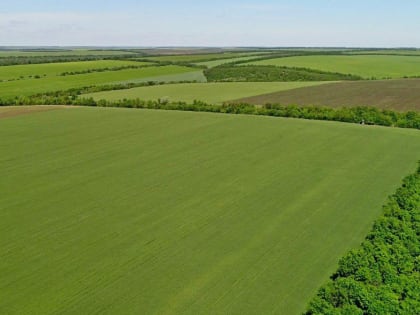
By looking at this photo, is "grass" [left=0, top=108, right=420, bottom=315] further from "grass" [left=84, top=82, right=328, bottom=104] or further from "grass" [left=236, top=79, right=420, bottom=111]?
"grass" [left=84, top=82, right=328, bottom=104]

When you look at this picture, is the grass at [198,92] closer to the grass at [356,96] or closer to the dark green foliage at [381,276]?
the grass at [356,96]

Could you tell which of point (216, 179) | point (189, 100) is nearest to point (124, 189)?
point (216, 179)

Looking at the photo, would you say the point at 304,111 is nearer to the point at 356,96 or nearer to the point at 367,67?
the point at 356,96

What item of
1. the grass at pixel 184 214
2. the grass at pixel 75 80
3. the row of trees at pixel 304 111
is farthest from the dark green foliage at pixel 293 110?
the grass at pixel 75 80

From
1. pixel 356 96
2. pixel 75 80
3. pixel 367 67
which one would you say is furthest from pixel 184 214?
pixel 367 67

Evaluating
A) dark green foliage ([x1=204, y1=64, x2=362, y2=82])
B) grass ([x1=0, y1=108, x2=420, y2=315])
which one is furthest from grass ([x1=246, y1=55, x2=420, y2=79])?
grass ([x1=0, y1=108, x2=420, y2=315])

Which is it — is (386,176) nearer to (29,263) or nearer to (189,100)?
(29,263)
